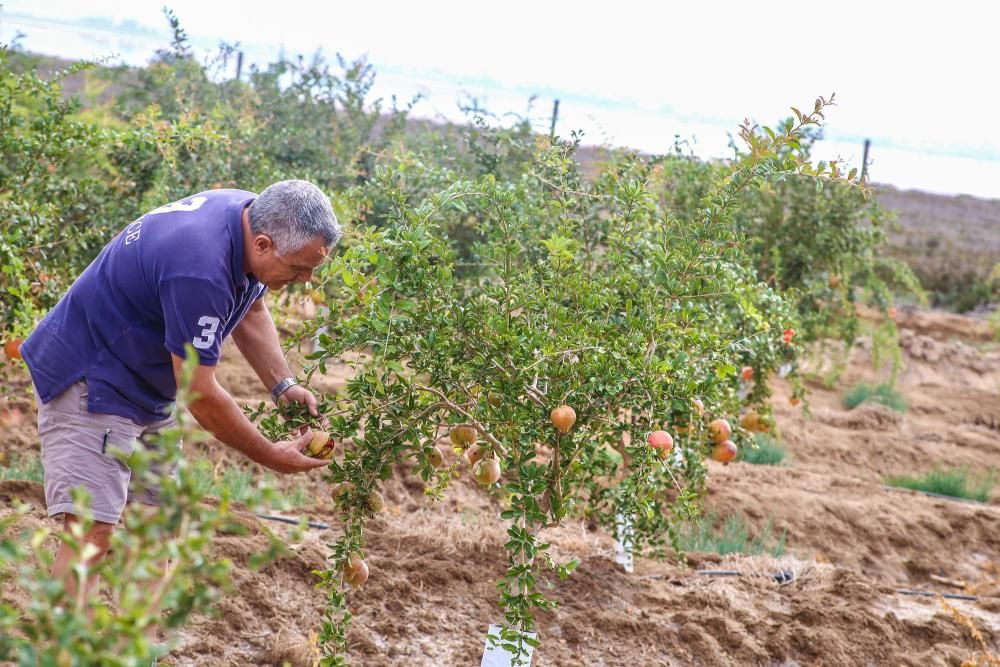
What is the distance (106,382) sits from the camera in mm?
2680

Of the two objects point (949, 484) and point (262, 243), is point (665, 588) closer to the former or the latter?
point (262, 243)

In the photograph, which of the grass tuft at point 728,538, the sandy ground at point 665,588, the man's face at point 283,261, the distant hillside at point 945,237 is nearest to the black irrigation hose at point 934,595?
the sandy ground at point 665,588

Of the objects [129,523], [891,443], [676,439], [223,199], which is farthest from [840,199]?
[129,523]

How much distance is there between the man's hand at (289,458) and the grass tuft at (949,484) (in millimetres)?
5209

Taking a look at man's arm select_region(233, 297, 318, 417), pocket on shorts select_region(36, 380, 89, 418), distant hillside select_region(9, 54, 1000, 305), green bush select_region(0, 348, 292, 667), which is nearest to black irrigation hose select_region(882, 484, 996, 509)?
man's arm select_region(233, 297, 318, 417)

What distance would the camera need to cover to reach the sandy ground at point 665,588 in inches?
139

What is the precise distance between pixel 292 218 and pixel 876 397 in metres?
7.57

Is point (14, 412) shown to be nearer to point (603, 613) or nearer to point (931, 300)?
point (603, 613)

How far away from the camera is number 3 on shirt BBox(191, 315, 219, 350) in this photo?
2465 mm

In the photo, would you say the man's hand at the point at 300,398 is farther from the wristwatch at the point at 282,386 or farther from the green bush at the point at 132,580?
the green bush at the point at 132,580

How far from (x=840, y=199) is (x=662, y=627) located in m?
4.10

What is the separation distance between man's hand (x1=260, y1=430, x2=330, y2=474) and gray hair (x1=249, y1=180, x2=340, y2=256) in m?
0.50

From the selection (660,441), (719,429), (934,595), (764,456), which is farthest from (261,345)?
(764,456)

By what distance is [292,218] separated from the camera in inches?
101
